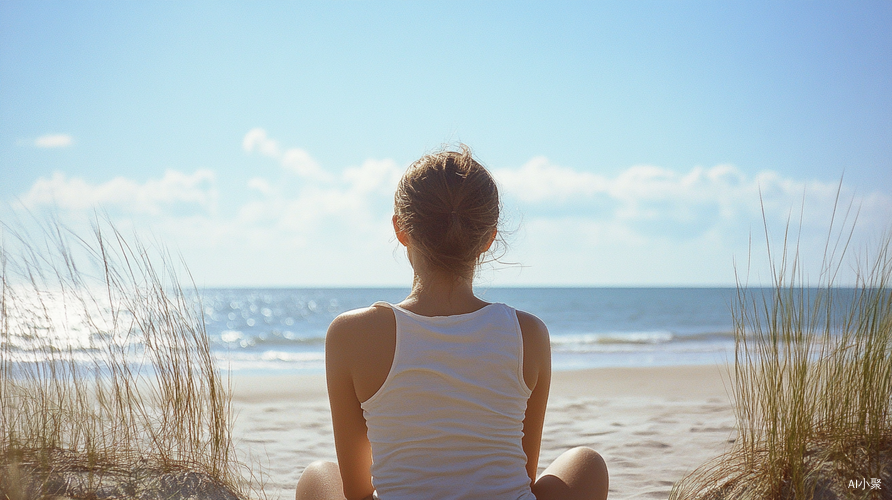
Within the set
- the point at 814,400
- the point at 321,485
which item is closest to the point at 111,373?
the point at 321,485

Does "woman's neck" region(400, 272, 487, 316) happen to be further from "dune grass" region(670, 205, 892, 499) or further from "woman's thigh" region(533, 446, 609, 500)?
"dune grass" region(670, 205, 892, 499)

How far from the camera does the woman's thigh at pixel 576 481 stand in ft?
5.24

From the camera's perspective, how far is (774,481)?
6.87ft

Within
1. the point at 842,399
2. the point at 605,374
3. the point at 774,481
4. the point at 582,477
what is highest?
the point at 842,399

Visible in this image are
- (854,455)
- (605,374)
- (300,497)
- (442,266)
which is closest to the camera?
(442,266)

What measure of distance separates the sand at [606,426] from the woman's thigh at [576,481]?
1.37 metres

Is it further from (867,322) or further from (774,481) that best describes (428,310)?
(867,322)

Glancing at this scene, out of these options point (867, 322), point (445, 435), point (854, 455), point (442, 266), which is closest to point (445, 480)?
point (445, 435)

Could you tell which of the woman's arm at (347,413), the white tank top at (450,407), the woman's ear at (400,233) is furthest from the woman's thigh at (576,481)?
the woman's ear at (400,233)

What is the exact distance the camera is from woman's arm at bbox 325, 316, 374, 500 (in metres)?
1.49

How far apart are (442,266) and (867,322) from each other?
64.9 inches

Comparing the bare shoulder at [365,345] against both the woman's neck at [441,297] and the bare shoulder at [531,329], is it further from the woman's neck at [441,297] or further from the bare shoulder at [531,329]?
the bare shoulder at [531,329]

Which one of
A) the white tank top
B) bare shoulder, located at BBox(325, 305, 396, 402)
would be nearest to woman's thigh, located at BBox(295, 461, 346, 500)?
the white tank top

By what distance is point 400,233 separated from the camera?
5.49 ft
